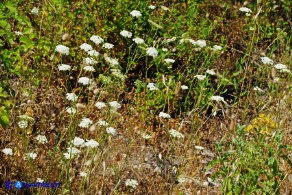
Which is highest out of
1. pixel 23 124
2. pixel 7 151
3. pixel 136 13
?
pixel 136 13

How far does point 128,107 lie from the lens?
5.23 m

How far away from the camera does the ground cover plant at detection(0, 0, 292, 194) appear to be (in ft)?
12.4

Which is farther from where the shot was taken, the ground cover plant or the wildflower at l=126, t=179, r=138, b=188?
the wildflower at l=126, t=179, r=138, b=188

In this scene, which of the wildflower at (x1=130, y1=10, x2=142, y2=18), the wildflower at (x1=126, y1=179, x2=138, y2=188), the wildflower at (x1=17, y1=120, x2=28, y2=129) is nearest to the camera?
the wildflower at (x1=17, y1=120, x2=28, y2=129)

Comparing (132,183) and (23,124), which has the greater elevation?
(23,124)

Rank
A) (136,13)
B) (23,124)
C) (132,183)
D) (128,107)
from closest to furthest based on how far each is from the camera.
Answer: (23,124) → (132,183) → (128,107) → (136,13)

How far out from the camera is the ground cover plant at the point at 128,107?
12.4ft

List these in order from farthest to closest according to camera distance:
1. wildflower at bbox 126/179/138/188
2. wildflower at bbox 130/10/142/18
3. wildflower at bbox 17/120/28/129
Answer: wildflower at bbox 130/10/142/18
wildflower at bbox 126/179/138/188
wildflower at bbox 17/120/28/129

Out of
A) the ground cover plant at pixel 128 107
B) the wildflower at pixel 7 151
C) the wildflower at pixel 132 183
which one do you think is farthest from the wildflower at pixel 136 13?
the wildflower at pixel 7 151

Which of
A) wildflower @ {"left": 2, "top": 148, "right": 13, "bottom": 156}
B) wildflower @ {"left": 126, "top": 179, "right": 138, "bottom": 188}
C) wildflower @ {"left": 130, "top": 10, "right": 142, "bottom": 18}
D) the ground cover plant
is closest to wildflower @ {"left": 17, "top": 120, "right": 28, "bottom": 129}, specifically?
the ground cover plant

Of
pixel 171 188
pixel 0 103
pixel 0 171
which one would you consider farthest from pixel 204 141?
pixel 0 103

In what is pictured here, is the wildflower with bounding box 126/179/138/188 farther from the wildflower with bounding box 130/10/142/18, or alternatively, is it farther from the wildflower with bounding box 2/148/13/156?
the wildflower with bounding box 130/10/142/18

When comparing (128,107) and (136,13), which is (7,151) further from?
(136,13)

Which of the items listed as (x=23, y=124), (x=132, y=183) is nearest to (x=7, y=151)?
(x=23, y=124)
